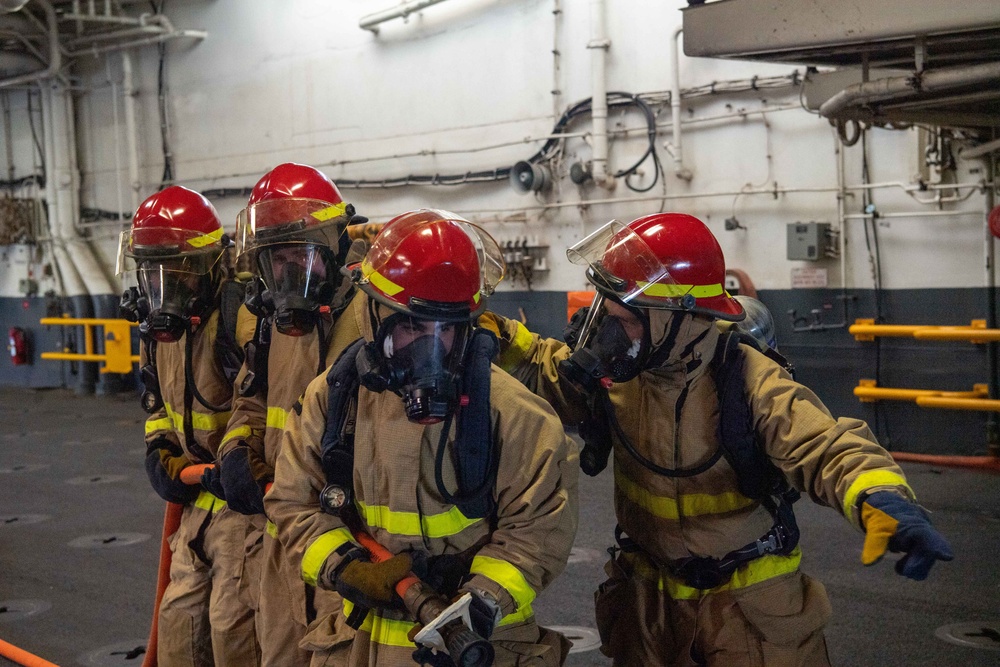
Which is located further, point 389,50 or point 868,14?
point 389,50

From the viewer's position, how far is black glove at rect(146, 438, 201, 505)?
337 centimetres

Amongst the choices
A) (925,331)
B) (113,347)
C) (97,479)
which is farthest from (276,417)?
(113,347)

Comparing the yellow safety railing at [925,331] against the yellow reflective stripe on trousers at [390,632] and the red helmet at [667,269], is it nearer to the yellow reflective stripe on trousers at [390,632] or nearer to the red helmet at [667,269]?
the red helmet at [667,269]

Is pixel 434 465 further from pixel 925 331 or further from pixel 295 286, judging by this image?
pixel 925 331

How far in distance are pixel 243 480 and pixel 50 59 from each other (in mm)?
11388

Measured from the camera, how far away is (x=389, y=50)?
10195 mm

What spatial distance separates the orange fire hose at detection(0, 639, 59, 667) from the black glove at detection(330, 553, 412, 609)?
2.36 meters

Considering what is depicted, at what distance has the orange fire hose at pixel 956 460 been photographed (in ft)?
21.7

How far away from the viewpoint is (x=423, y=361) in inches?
84.2

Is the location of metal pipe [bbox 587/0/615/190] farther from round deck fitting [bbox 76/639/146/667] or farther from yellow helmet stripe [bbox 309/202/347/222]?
round deck fitting [bbox 76/639/146/667]

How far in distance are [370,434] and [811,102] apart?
4186 mm

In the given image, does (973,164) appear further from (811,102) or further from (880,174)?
(811,102)

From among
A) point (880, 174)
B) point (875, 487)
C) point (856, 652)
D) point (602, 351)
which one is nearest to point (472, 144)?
point (880, 174)

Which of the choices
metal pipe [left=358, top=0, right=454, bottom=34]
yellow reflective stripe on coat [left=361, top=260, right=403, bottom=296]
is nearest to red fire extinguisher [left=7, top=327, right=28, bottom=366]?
metal pipe [left=358, top=0, right=454, bottom=34]
